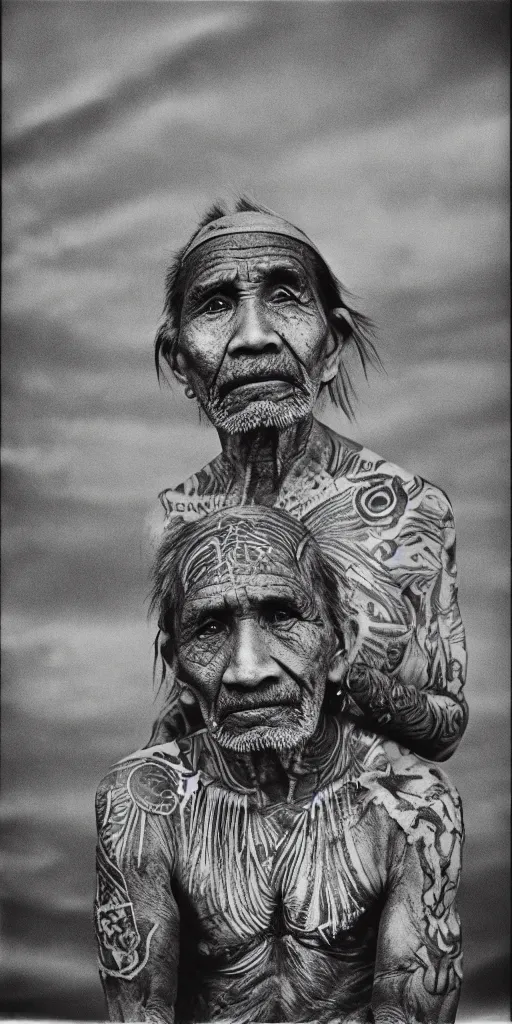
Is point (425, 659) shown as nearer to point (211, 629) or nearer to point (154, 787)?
point (211, 629)

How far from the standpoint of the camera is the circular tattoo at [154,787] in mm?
3984

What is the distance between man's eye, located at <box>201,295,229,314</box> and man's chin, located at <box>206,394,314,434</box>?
22 cm

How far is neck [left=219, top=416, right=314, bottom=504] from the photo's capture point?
4.31 meters

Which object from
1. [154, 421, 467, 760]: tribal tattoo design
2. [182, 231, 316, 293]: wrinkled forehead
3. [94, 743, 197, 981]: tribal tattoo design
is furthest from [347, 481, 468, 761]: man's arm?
[182, 231, 316, 293]: wrinkled forehead

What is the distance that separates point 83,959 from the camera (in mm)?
5008

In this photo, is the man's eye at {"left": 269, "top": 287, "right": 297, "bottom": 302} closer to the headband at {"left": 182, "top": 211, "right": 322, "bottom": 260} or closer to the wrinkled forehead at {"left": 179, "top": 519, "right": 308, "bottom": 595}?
the headband at {"left": 182, "top": 211, "right": 322, "bottom": 260}

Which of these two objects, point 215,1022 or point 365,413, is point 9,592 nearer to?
point 365,413

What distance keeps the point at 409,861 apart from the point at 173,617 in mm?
751

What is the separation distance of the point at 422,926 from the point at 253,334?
1.33m

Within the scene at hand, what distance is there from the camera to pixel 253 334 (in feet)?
13.6

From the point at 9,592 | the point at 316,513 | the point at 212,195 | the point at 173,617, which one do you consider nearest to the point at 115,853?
the point at 173,617

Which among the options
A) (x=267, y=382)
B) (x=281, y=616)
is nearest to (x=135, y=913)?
(x=281, y=616)

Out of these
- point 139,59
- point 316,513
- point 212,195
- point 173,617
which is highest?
point 139,59

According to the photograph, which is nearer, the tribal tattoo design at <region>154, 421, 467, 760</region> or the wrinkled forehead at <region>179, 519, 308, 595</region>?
the wrinkled forehead at <region>179, 519, 308, 595</region>
